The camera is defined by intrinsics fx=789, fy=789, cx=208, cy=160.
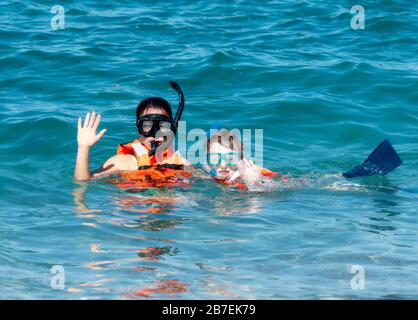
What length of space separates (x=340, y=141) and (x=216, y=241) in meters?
4.18

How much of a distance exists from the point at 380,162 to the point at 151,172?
2358 mm

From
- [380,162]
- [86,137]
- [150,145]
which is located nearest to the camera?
[86,137]

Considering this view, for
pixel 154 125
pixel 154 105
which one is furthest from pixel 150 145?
pixel 154 105

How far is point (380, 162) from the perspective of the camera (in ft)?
26.7

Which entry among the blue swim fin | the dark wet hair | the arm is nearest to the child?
the dark wet hair

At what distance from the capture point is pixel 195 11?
15.2 meters

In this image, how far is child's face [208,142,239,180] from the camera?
25.3 feet

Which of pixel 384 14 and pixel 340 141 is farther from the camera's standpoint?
pixel 384 14

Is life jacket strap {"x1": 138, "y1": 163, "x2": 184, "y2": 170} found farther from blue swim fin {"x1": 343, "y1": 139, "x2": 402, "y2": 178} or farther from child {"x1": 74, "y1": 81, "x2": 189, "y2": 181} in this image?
blue swim fin {"x1": 343, "y1": 139, "x2": 402, "y2": 178}

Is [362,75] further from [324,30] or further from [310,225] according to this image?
[310,225]

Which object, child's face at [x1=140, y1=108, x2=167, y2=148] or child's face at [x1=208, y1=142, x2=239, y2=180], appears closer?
child's face at [x1=208, y1=142, x2=239, y2=180]

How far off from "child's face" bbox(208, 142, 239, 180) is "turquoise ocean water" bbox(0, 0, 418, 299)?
0.19m

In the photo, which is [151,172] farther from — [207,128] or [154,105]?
[207,128]
